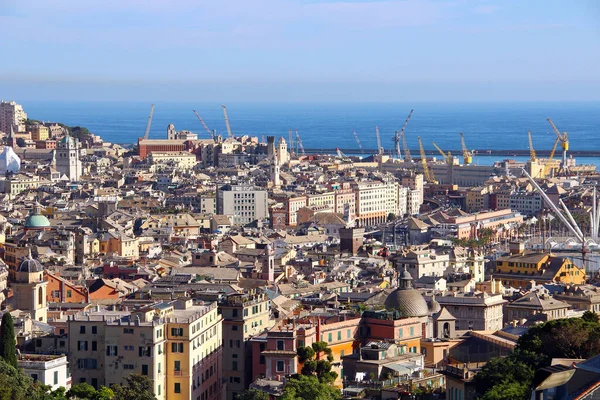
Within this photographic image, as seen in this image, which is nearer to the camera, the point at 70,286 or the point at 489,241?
the point at 70,286

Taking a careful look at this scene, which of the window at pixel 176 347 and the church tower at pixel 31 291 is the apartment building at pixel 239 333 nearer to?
the window at pixel 176 347

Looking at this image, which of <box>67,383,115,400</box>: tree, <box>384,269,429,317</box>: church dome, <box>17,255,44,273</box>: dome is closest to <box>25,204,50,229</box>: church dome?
<box>17,255,44,273</box>: dome

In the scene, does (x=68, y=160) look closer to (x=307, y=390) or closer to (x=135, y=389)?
(x=135, y=389)

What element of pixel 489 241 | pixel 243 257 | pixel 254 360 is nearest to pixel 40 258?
pixel 243 257

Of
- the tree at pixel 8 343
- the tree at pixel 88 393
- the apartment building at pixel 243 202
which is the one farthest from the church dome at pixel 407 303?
the apartment building at pixel 243 202

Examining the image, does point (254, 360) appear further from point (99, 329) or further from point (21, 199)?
point (21, 199)

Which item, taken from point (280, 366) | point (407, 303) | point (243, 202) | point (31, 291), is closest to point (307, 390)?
point (280, 366)

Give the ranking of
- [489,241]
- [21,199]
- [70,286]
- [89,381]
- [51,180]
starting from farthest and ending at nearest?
1. [51,180]
2. [21,199]
3. [489,241]
4. [70,286]
5. [89,381]
